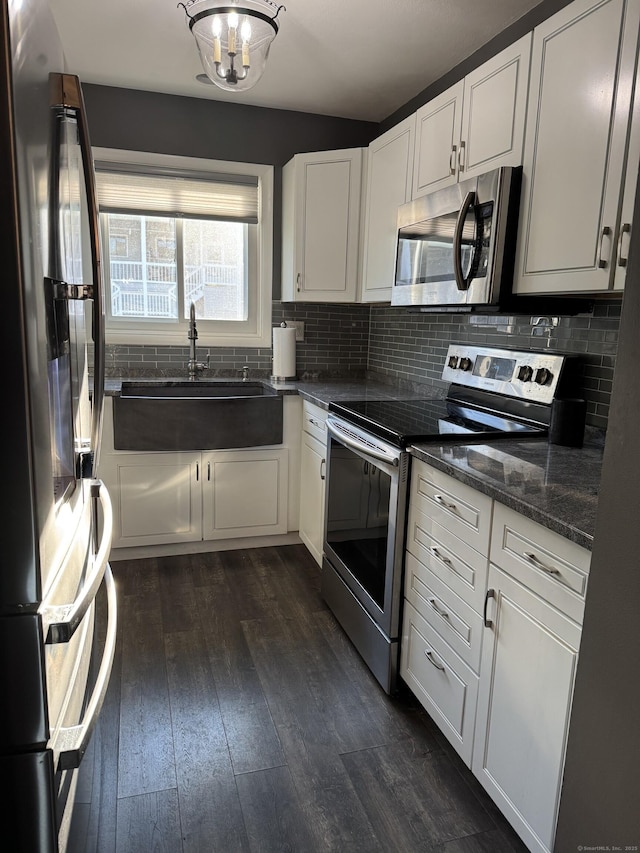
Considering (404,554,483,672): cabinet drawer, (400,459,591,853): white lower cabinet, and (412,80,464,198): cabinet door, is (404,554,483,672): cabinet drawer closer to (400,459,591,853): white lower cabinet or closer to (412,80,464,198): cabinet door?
(400,459,591,853): white lower cabinet

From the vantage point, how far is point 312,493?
2.94 meters

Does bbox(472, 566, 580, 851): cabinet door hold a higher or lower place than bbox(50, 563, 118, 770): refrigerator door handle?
lower

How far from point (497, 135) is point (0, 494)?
1.88 metres

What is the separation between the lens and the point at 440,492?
1684 millimetres

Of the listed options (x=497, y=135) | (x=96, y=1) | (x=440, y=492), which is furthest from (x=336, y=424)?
(x=96, y=1)

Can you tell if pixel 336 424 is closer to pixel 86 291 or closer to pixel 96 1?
pixel 86 291

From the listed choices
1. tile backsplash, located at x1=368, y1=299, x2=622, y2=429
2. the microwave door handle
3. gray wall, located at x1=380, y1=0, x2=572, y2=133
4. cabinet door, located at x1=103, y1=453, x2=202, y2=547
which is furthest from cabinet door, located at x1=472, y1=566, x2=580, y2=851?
gray wall, located at x1=380, y1=0, x2=572, y2=133

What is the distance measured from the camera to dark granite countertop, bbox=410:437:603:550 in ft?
3.97

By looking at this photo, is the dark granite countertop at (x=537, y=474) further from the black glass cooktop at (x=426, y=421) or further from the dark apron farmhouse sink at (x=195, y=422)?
the dark apron farmhouse sink at (x=195, y=422)

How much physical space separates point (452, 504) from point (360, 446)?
1.84 ft

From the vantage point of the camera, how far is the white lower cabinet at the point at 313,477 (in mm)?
2798

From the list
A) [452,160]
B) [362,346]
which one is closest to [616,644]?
[452,160]

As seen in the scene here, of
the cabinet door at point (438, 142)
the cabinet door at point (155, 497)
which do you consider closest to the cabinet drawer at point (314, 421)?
the cabinet door at point (155, 497)

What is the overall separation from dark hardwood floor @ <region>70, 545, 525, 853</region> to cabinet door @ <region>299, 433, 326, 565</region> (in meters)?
0.44
